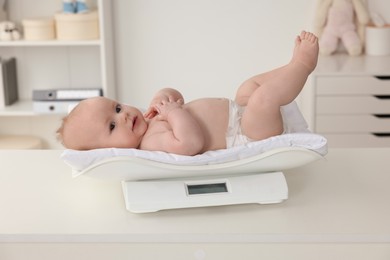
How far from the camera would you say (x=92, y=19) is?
3.33 meters

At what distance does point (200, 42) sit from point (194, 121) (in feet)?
6.57

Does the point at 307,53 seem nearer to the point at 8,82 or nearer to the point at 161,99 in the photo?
the point at 161,99

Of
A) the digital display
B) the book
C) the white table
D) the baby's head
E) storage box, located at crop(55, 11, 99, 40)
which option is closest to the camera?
the white table

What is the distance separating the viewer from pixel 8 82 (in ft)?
11.3

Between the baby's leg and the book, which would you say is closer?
the baby's leg

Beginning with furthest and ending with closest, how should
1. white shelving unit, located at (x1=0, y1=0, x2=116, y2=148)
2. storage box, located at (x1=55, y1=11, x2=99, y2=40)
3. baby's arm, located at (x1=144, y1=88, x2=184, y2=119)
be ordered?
white shelving unit, located at (x1=0, y1=0, x2=116, y2=148)
storage box, located at (x1=55, y1=11, x2=99, y2=40)
baby's arm, located at (x1=144, y1=88, x2=184, y2=119)

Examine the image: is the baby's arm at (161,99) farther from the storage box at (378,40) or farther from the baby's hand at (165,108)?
the storage box at (378,40)

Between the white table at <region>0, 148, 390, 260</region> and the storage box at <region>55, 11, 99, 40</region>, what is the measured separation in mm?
1843

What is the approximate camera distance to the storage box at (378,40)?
11.0 feet

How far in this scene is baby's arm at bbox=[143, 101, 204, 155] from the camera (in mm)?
1479

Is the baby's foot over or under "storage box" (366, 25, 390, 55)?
over

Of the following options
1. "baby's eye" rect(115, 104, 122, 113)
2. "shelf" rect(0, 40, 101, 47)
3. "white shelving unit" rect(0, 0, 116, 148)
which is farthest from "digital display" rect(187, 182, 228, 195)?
"white shelving unit" rect(0, 0, 116, 148)

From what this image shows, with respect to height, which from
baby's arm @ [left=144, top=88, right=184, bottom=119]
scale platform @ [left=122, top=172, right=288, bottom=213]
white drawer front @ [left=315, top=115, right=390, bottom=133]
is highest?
baby's arm @ [left=144, top=88, right=184, bottom=119]

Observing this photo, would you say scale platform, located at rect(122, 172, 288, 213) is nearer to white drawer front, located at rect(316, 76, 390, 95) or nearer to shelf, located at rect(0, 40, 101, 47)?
white drawer front, located at rect(316, 76, 390, 95)
